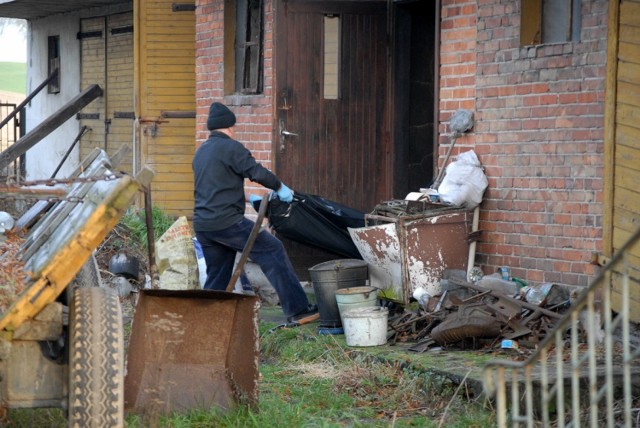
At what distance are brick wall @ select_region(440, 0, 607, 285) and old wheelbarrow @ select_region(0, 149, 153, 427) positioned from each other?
393 centimetres

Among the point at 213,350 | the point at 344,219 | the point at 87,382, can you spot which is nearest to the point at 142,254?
the point at 344,219

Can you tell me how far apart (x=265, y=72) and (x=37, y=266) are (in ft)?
20.4

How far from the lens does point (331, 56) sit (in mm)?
10805

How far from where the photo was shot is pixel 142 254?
12.6 meters

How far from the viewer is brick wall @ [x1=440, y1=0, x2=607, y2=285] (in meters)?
8.00

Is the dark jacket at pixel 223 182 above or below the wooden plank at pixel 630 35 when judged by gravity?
below

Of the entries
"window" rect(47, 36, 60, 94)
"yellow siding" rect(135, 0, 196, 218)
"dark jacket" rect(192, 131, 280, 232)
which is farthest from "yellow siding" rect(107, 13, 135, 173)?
"dark jacket" rect(192, 131, 280, 232)

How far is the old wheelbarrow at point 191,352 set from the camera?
626 centimetres

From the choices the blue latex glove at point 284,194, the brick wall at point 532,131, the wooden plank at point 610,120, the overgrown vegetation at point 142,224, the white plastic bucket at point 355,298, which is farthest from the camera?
the overgrown vegetation at point 142,224

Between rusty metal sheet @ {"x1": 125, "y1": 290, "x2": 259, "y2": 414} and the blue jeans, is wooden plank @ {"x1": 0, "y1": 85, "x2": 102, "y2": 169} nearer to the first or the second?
the blue jeans

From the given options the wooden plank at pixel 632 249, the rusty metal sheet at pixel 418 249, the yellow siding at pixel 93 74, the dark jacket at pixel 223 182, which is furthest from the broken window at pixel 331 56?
the yellow siding at pixel 93 74

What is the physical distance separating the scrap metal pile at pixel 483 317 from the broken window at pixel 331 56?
2.99 meters

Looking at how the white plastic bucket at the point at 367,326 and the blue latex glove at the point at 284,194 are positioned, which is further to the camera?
the blue latex glove at the point at 284,194

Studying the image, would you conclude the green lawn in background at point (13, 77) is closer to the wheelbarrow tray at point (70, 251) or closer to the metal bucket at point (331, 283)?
the metal bucket at point (331, 283)
